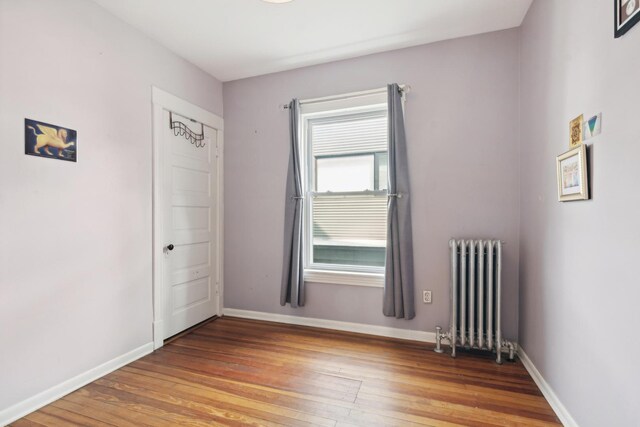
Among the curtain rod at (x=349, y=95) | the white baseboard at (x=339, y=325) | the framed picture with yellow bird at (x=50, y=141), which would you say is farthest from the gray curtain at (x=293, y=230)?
the framed picture with yellow bird at (x=50, y=141)

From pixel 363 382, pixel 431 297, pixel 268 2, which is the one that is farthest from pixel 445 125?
pixel 363 382

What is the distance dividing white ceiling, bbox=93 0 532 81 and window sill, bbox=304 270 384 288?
2152 mm

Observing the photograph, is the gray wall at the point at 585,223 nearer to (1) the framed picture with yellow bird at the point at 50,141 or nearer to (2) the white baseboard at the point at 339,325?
(2) the white baseboard at the point at 339,325

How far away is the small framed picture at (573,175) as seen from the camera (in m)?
1.54

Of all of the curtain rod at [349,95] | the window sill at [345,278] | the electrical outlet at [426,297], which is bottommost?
the electrical outlet at [426,297]

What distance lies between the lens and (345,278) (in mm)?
3135

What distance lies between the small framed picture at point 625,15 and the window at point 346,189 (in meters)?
1.80

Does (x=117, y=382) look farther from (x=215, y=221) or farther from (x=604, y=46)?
(x=604, y=46)

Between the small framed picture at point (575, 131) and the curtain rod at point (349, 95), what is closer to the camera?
the small framed picture at point (575, 131)

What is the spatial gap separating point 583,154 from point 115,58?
3139 mm

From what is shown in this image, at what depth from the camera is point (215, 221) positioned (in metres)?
3.54

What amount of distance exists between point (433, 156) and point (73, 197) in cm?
283

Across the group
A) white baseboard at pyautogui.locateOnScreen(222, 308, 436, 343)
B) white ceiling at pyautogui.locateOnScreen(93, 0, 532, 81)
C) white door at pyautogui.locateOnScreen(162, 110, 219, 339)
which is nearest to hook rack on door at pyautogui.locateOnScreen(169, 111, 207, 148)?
white door at pyautogui.locateOnScreen(162, 110, 219, 339)

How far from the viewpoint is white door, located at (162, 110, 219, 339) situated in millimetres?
2920
